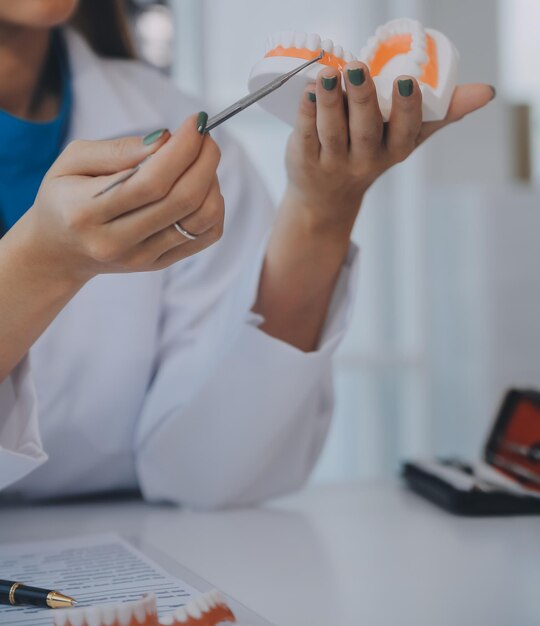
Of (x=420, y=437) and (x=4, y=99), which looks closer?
(x=4, y=99)

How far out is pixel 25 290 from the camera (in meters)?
0.51

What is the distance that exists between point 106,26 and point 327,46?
1.80 ft

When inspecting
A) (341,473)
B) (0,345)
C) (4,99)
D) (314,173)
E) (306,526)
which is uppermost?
(4,99)

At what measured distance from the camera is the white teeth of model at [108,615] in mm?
362

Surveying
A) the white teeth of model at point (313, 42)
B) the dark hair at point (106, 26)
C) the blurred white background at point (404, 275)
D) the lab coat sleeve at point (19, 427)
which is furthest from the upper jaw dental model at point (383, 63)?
the blurred white background at point (404, 275)

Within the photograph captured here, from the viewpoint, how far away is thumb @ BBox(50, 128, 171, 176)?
0.43 metres

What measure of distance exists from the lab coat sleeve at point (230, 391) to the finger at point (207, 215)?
0.26 metres

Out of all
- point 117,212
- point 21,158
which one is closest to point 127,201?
point 117,212

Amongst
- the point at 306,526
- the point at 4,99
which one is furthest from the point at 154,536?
the point at 4,99

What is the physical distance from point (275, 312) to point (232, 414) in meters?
0.11

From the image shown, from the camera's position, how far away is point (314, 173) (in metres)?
0.60

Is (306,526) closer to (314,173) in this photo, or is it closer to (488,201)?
(314,173)

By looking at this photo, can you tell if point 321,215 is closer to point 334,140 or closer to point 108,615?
point 334,140

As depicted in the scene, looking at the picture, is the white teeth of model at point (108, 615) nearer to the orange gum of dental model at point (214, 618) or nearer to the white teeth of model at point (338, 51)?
the orange gum of dental model at point (214, 618)
